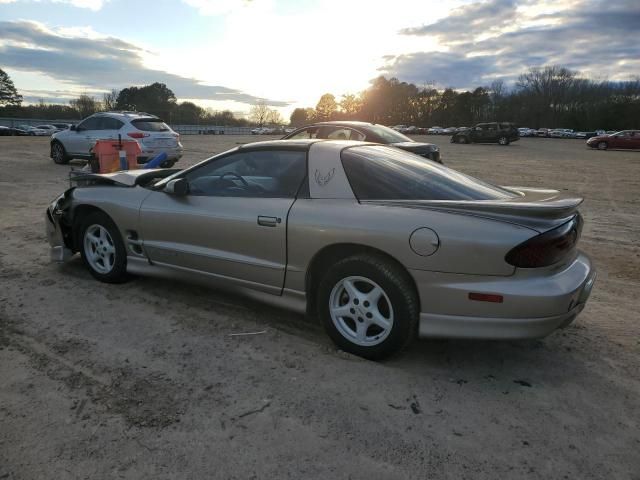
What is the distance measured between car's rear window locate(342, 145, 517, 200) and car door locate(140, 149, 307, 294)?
416mm

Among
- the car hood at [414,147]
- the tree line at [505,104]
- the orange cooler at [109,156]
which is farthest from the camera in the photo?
the tree line at [505,104]

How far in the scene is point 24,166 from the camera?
13.9 metres

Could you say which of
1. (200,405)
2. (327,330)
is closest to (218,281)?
(327,330)

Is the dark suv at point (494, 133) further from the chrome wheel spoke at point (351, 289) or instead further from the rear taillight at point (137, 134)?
the chrome wheel spoke at point (351, 289)

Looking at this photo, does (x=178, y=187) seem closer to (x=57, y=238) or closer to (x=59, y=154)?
(x=57, y=238)

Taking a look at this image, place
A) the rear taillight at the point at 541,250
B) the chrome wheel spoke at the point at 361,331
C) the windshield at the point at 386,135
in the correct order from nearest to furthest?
the rear taillight at the point at 541,250 → the chrome wheel spoke at the point at 361,331 → the windshield at the point at 386,135

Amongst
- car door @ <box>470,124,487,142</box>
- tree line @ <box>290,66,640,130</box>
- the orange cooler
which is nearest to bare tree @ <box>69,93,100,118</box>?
tree line @ <box>290,66,640,130</box>

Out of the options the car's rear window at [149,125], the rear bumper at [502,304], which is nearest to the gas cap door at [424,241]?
the rear bumper at [502,304]

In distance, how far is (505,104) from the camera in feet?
302

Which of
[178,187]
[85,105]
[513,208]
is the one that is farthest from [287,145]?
[85,105]

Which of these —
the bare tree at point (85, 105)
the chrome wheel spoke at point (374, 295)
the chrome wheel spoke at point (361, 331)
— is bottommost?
the chrome wheel spoke at point (361, 331)

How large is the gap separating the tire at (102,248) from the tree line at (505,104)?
79.9 metres

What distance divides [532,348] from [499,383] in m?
0.61

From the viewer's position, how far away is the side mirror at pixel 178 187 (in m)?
3.81
